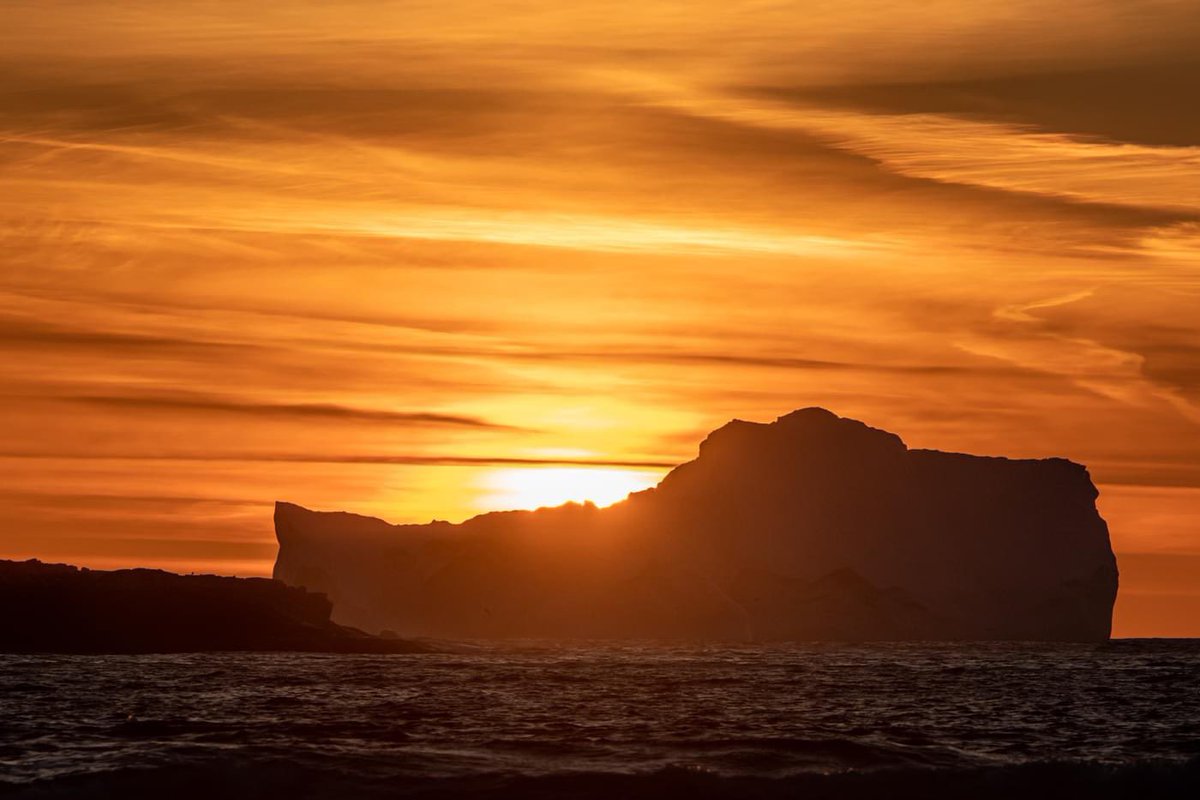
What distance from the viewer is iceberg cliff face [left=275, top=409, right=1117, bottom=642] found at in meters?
152

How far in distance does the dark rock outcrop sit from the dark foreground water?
27.3m

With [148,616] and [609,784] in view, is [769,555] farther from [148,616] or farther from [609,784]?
[609,784]

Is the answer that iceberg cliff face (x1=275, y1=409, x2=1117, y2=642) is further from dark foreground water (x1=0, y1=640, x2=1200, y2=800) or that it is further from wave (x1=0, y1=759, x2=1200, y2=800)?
wave (x1=0, y1=759, x2=1200, y2=800)

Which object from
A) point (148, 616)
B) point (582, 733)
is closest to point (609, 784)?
point (582, 733)

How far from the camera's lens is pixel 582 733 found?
142ft

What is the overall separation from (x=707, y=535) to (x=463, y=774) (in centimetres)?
12078

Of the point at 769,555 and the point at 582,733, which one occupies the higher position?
the point at 769,555

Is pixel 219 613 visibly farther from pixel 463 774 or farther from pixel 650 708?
pixel 463 774

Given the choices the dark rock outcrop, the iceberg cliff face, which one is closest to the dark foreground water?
the dark rock outcrop

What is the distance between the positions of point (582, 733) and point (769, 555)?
11327 cm

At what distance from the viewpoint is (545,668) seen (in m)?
82.6

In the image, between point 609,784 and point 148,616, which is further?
point 148,616

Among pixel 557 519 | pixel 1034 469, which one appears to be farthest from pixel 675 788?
pixel 1034 469

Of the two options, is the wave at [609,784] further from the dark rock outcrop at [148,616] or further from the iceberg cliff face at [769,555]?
the iceberg cliff face at [769,555]
